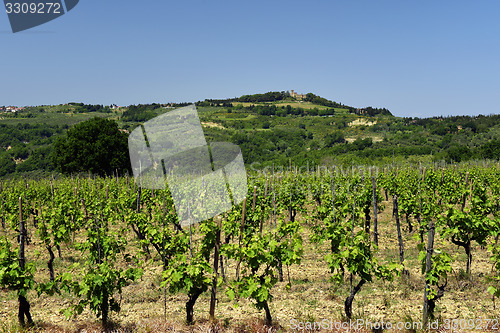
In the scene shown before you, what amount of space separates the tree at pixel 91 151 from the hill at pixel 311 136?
16456mm

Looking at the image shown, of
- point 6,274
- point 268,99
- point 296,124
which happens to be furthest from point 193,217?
point 268,99

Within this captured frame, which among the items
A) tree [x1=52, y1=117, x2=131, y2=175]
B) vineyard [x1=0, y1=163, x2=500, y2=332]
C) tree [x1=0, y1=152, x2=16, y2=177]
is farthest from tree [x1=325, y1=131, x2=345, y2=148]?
vineyard [x1=0, y1=163, x2=500, y2=332]

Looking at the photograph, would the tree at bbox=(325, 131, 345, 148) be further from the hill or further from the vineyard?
the vineyard

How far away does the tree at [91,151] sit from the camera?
31.5m

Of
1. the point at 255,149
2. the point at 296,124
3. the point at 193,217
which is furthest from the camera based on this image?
the point at 296,124

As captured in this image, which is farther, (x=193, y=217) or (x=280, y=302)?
(x=193, y=217)

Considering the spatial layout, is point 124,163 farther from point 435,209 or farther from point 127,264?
point 435,209

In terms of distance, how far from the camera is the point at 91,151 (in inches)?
1257

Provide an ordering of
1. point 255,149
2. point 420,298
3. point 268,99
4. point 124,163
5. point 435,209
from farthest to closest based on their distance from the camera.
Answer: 1. point 268,99
2. point 255,149
3. point 124,163
4. point 435,209
5. point 420,298

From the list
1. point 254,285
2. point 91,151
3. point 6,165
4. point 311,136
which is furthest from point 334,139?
point 254,285

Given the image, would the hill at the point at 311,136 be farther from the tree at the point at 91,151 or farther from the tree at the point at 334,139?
the tree at the point at 91,151

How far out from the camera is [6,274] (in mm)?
4953

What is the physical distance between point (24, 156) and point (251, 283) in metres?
73.9

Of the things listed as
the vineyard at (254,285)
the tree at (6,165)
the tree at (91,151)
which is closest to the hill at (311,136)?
the tree at (6,165)
